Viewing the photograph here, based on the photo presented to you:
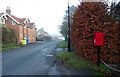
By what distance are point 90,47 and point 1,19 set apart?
1100 inches

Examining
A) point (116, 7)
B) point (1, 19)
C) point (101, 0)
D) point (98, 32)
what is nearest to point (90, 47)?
point (98, 32)

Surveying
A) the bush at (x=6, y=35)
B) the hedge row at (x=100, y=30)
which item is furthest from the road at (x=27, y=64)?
the bush at (x=6, y=35)

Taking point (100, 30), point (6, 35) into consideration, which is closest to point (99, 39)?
point (100, 30)

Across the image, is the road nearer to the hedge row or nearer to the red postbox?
the hedge row

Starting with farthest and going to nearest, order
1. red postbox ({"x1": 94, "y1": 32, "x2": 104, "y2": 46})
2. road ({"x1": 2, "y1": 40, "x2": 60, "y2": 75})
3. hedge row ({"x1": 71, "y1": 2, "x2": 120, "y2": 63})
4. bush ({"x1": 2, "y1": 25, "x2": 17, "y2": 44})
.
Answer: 1. bush ({"x1": 2, "y1": 25, "x2": 17, "y2": 44})
2. road ({"x1": 2, "y1": 40, "x2": 60, "y2": 75})
3. hedge row ({"x1": 71, "y1": 2, "x2": 120, "y2": 63})
4. red postbox ({"x1": 94, "y1": 32, "x2": 104, "y2": 46})

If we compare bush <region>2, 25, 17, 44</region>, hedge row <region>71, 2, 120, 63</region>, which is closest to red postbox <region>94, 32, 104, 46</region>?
hedge row <region>71, 2, 120, 63</region>

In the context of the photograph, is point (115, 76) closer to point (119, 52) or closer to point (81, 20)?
point (119, 52)

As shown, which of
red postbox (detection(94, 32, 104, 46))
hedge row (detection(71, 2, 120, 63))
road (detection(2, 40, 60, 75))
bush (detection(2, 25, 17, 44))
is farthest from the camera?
bush (detection(2, 25, 17, 44))

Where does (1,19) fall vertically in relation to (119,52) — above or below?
above

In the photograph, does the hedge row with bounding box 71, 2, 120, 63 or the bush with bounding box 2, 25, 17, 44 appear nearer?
the hedge row with bounding box 71, 2, 120, 63

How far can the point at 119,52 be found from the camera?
22.6 ft

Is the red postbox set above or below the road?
above

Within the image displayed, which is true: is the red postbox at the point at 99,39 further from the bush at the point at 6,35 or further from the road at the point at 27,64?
the bush at the point at 6,35

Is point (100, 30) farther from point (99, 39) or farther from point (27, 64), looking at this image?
point (27, 64)
